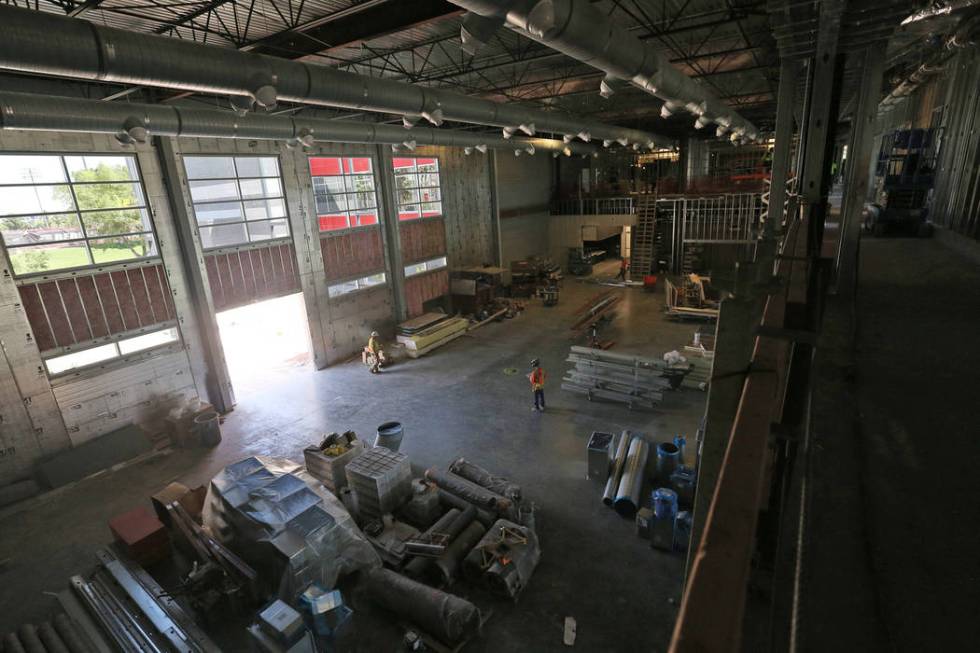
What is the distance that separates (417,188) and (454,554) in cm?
1658

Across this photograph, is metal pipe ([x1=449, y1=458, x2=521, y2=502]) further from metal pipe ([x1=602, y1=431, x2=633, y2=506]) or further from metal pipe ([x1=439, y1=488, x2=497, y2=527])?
metal pipe ([x1=602, y1=431, x2=633, y2=506])

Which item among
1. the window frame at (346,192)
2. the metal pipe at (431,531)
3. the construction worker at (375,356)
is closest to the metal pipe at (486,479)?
the metal pipe at (431,531)

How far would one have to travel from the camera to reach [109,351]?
1188 centimetres

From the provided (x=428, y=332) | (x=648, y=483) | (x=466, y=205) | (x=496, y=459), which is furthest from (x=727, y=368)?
(x=466, y=205)

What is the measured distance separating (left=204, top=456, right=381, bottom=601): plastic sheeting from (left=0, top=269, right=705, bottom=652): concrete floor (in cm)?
235

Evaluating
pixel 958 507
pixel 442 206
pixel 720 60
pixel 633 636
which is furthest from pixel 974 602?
pixel 442 206

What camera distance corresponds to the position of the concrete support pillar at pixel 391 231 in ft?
60.8

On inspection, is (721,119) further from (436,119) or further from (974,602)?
(974,602)

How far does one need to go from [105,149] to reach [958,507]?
15.7 meters

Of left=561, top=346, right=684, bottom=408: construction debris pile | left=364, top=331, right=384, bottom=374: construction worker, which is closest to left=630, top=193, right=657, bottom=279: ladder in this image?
left=561, top=346, right=684, bottom=408: construction debris pile

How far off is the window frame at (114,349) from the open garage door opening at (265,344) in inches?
60.2

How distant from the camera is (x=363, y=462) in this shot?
8.80 metres

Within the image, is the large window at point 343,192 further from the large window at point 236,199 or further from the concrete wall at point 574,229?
the concrete wall at point 574,229

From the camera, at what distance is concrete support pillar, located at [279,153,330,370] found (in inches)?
613
